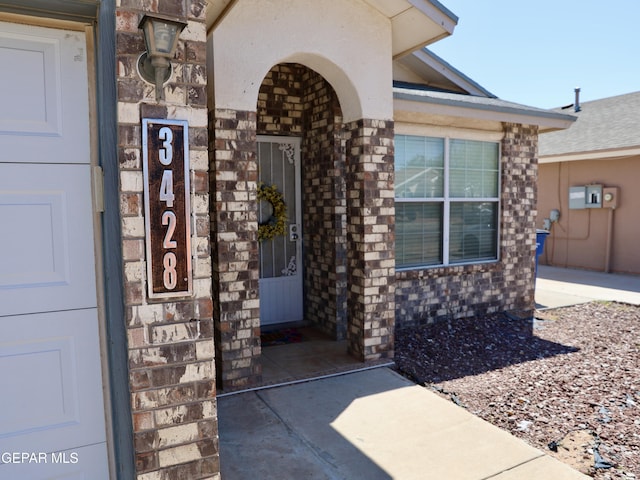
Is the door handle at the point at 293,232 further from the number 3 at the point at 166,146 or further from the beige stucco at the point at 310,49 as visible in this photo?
the number 3 at the point at 166,146

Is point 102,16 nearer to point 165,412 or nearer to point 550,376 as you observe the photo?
point 165,412

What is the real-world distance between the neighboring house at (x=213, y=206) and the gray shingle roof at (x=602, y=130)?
491 cm

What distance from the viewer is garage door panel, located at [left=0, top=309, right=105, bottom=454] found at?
217cm

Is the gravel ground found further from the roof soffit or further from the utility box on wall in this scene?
the utility box on wall

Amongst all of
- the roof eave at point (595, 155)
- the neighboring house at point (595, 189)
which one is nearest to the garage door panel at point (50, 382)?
the neighboring house at point (595, 189)

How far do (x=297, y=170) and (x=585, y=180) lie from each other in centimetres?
871

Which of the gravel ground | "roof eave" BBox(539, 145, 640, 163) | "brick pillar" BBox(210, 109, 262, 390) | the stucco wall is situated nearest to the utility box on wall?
the stucco wall

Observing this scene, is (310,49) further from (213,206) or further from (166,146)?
(166,146)

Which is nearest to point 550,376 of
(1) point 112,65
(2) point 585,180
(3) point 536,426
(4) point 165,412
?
(3) point 536,426

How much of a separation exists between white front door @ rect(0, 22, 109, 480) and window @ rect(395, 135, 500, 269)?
4.27 m

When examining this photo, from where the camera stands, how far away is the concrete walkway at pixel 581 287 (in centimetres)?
800

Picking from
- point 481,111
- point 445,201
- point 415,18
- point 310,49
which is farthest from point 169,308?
point 481,111

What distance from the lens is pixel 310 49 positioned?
14.2ft

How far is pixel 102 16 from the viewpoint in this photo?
2107 millimetres
